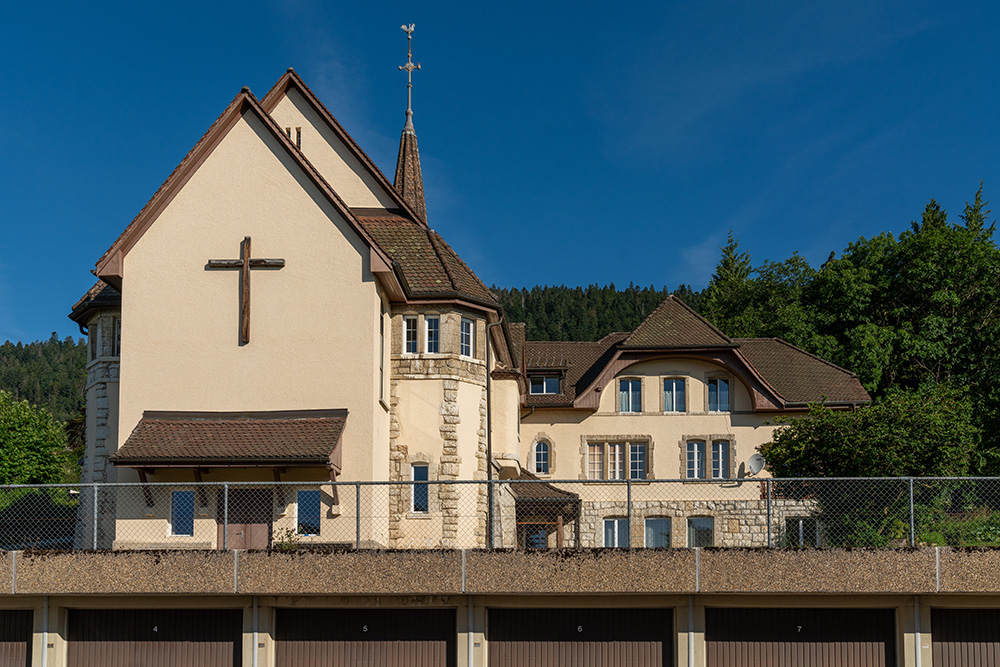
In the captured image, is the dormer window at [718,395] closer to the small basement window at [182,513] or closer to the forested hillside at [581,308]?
the small basement window at [182,513]

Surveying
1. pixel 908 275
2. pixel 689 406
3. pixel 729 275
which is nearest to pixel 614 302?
pixel 729 275

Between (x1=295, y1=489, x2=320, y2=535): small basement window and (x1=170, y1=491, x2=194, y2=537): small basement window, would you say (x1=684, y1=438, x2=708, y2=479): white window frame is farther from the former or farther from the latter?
(x1=170, y1=491, x2=194, y2=537): small basement window

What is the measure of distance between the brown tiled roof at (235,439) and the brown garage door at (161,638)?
3.03m

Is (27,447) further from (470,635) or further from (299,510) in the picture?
(470,635)

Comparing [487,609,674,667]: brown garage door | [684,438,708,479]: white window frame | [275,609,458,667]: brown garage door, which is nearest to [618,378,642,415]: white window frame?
[684,438,708,479]: white window frame

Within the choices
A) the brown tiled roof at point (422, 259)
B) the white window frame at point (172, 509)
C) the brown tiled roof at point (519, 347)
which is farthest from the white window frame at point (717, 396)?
the white window frame at point (172, 509)

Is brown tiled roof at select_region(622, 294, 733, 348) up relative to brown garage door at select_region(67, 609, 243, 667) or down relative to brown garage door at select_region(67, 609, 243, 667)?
up

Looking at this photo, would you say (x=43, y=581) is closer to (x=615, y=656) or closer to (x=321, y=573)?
(x=321, y=573)

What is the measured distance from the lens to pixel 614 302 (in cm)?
13675

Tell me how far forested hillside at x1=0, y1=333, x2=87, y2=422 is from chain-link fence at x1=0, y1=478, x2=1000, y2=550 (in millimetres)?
104592

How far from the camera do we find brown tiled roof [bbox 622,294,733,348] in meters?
36.5

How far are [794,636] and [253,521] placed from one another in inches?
410

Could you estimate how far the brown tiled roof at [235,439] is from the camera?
67.4 ft

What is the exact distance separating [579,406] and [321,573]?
66.7ft
